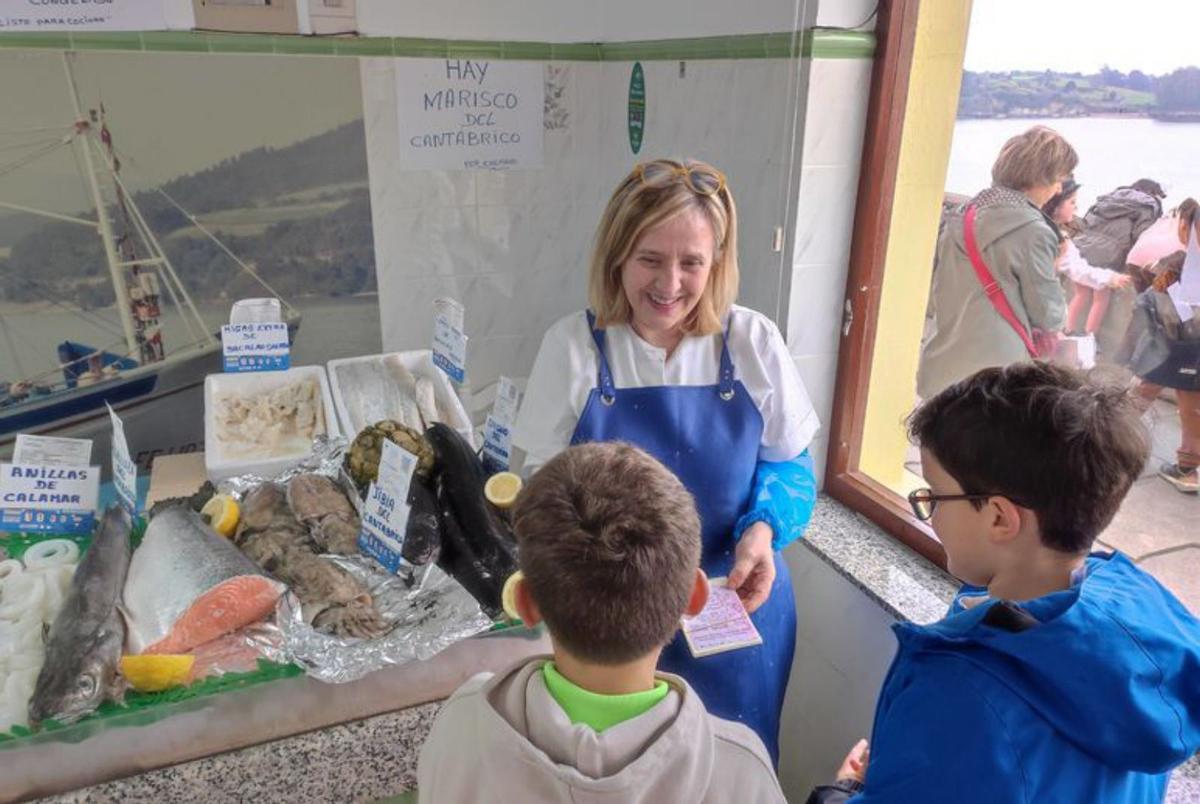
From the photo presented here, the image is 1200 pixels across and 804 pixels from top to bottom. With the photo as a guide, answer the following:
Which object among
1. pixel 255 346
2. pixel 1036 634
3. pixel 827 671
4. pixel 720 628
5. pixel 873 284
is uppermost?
pixel 873 284

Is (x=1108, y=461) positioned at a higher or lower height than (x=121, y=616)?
higher

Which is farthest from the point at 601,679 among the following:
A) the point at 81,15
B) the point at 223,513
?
the point at 81,15

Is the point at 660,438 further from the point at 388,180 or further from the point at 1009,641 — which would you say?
the point at 388,180

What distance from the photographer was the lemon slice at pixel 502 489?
203cm

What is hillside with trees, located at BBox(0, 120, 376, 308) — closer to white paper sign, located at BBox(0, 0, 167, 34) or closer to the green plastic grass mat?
white paper sign, located at BBox(0, 0, 167, 34)

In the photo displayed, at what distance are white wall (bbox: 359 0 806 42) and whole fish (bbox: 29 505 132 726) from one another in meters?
2.54

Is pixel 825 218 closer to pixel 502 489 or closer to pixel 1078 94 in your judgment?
pixel 1078 94

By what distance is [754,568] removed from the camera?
1.99 metres

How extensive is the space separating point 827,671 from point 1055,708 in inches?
62.4

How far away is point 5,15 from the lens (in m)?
3.10

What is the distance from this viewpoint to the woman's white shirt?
2.04 metres

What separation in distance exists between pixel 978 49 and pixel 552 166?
2.22m

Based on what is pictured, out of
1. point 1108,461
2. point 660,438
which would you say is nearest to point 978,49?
point 660,438

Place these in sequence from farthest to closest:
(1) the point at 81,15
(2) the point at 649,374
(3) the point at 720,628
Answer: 1. (1) the point at 81,15
2. (2) the point at 649,374
3. (3) the point at 720,628
